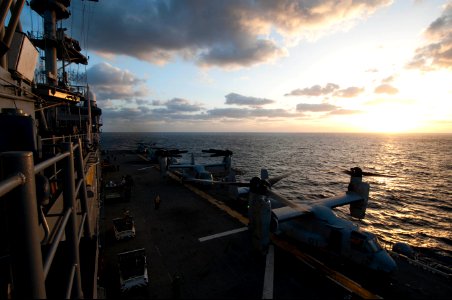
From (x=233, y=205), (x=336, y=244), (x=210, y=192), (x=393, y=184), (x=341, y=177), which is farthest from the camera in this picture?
(x=341, y=177)

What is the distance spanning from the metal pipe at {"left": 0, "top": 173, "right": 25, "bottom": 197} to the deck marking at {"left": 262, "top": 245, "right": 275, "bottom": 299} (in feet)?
51.6

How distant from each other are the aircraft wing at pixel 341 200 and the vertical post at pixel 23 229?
2422 centimetres

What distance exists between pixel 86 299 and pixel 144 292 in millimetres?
10678

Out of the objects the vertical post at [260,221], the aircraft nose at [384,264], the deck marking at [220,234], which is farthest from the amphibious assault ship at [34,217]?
the aircraft nose at [384,264]

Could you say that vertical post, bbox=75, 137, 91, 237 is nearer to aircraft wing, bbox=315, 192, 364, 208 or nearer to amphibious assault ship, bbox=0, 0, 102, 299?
amphibious assault ship, bbox=0, 0, 102, 299

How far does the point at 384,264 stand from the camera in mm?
15930

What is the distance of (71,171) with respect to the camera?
16.5 ft

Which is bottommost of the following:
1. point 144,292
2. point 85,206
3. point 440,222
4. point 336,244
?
point 440,222

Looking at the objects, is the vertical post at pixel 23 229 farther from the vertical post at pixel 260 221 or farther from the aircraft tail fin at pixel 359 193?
the aircraft tail fin at pixel 359 193

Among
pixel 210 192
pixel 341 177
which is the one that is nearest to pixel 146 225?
pixel 210 192

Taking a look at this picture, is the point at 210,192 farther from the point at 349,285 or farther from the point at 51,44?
the point at 51,44

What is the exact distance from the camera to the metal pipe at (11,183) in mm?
1708

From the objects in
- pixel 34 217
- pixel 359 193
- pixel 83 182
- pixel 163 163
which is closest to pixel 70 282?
pixel 34 217

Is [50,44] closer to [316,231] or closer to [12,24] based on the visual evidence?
[12,24]
